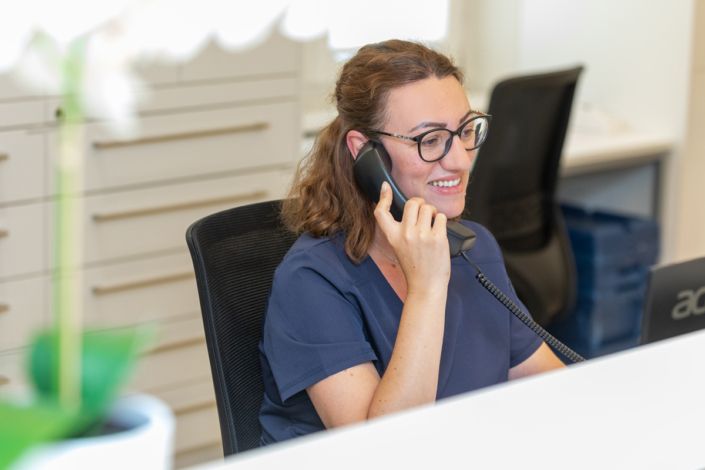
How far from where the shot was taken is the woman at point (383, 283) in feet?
3.47

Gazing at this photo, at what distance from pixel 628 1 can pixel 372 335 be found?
2192 millimetres

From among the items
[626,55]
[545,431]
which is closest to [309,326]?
[545,431]

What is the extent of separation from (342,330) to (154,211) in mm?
1109

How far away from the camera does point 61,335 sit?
22 cm

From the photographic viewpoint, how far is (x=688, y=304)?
37.1 inches

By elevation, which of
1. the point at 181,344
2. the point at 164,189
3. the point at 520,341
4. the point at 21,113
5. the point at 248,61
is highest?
the point at 248,61

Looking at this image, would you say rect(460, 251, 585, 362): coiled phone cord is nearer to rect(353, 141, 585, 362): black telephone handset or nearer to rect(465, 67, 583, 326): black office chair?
rect(353, 141, 585, 362): black telephone handset

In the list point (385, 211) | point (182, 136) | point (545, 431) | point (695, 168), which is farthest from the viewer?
point (695, 168)

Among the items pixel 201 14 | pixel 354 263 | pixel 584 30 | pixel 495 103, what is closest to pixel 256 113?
pixel 201 14

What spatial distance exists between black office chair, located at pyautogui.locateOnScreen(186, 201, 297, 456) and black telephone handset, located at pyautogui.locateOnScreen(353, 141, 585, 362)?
0.58ft

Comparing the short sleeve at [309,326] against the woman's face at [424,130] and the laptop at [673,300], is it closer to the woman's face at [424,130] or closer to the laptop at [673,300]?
the woman's face at [424,130]

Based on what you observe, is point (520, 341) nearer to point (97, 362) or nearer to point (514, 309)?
point (514, 309)

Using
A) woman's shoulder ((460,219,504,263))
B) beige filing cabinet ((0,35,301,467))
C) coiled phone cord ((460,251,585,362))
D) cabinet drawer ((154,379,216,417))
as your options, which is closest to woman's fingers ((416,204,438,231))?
coiled phone cord ((460,251,585,362))

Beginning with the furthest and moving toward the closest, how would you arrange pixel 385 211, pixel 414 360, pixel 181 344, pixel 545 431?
1. pixel 181 344
2. pixel 385 211
3. pixel 414 360
4. pixel 545 431
